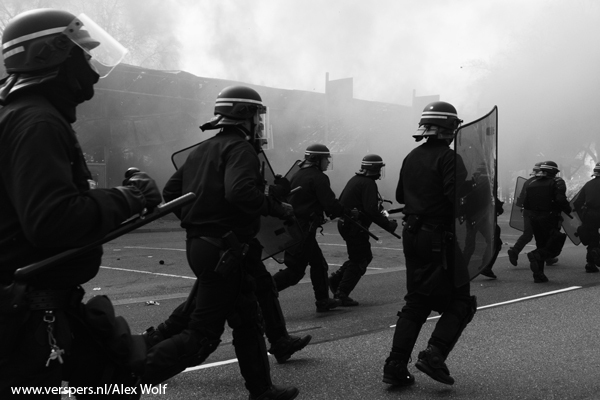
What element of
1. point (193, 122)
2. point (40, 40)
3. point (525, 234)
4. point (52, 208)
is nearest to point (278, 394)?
point (52, 208)

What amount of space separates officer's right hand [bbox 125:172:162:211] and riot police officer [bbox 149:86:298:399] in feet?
3.84

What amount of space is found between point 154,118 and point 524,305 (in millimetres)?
14208

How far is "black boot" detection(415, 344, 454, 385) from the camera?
3.63m

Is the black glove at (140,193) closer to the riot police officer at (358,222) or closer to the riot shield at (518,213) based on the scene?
the riot police officer at (358,222)

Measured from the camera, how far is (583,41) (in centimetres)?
2288

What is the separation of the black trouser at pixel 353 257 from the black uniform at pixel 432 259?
279cm

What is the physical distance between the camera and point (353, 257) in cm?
689

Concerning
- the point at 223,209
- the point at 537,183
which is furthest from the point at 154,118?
the point at 223,209

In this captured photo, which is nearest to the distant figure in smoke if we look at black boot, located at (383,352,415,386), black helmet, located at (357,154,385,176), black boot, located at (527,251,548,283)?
black boot, located at (527,251,548,283)

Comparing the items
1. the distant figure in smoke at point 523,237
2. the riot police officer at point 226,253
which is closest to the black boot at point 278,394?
the riot police officer at point 226,253

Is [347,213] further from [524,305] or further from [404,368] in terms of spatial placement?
[404,368]

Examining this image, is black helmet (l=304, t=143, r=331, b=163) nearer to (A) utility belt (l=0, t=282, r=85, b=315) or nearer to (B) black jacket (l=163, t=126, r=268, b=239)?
(B) black jacket (l=163, t=126, r=268, b=239)

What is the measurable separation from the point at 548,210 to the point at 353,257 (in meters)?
3.46

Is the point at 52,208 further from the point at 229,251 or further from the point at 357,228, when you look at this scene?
the point at 357,228
